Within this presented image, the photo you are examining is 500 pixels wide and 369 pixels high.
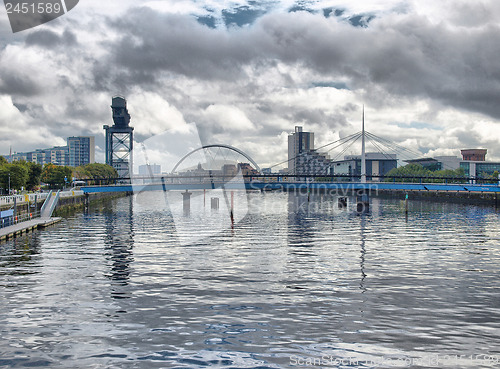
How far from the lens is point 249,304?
23.2 meters

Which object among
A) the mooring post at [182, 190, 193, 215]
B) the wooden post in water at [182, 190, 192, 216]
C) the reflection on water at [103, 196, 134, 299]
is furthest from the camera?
the mooring post at [182, 190, 193, 215]

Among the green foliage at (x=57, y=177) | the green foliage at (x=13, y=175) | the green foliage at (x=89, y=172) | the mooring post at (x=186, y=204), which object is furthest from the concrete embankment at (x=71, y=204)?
the green foliage at (x=89, y=172)

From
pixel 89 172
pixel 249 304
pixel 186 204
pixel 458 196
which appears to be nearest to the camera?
pixel 249 304

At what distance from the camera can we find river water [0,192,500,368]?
16892mm

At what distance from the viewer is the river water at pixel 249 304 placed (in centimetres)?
1689

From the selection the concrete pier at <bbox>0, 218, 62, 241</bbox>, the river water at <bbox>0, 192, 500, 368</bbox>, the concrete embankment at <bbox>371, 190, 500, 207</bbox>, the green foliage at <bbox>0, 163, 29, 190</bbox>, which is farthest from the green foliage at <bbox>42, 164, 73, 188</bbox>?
the concrete embankment at <bbox>371, 190, 500, 207</bbox>

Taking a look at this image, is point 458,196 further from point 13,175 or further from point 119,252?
point 119,252

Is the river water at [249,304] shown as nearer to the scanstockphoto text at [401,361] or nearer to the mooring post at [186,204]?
the scanstockphoto text at [401,361]

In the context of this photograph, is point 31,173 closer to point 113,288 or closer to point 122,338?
point 113,288

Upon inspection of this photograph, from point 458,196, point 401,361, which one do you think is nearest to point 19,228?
point 401,361

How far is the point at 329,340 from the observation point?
18.2 m

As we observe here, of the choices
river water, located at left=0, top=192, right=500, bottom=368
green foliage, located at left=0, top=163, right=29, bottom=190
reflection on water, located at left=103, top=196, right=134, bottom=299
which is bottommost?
river water, located at left=0, top=192, right=500, bottom=368

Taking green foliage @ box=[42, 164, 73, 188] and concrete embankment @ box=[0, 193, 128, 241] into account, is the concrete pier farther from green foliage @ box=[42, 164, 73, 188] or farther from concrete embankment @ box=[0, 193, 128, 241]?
green foliage @ box=[42, 164, 73, 188]

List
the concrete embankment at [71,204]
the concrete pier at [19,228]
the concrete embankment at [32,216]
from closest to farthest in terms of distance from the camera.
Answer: the concrete pier at [19,228] < the concrete embankment at [32,216] < the concrete embankment at [71,204]
